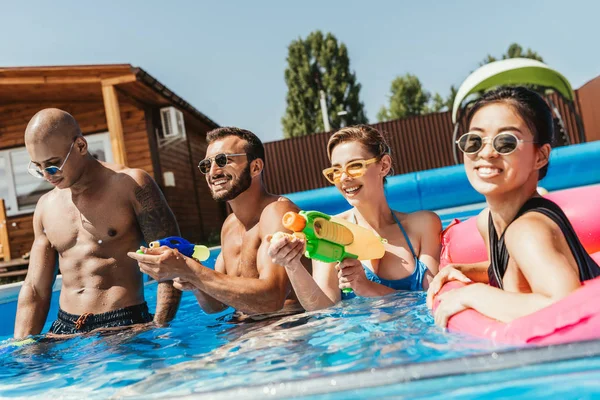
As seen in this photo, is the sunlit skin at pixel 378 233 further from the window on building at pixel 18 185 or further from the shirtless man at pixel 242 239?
the window on building at pixel 18 185

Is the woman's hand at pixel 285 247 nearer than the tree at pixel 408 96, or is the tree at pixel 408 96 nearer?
the woman's hand at pixel 285 247

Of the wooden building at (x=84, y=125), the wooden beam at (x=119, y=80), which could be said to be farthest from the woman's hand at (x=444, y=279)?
the wooden building at (x=84, y=125)

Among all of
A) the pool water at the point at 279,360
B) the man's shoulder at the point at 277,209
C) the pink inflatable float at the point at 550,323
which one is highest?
the man's shoulder at the point at 277,209

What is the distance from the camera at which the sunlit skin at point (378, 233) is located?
9.85 ft

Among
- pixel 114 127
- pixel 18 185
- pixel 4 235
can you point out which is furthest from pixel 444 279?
pixel 18 185

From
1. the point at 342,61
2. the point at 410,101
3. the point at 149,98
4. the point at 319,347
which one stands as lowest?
the point at 319,347

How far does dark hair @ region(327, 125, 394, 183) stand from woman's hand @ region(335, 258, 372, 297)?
69 cm

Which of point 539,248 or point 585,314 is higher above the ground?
point 539,248

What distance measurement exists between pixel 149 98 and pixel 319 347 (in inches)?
464

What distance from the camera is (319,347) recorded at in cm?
246

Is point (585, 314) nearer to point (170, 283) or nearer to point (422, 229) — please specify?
point (422, 229)

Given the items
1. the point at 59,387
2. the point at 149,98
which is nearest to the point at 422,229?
the point at 59,387

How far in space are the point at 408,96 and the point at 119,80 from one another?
40.4 meters

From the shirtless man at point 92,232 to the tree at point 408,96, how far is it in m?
46.6
